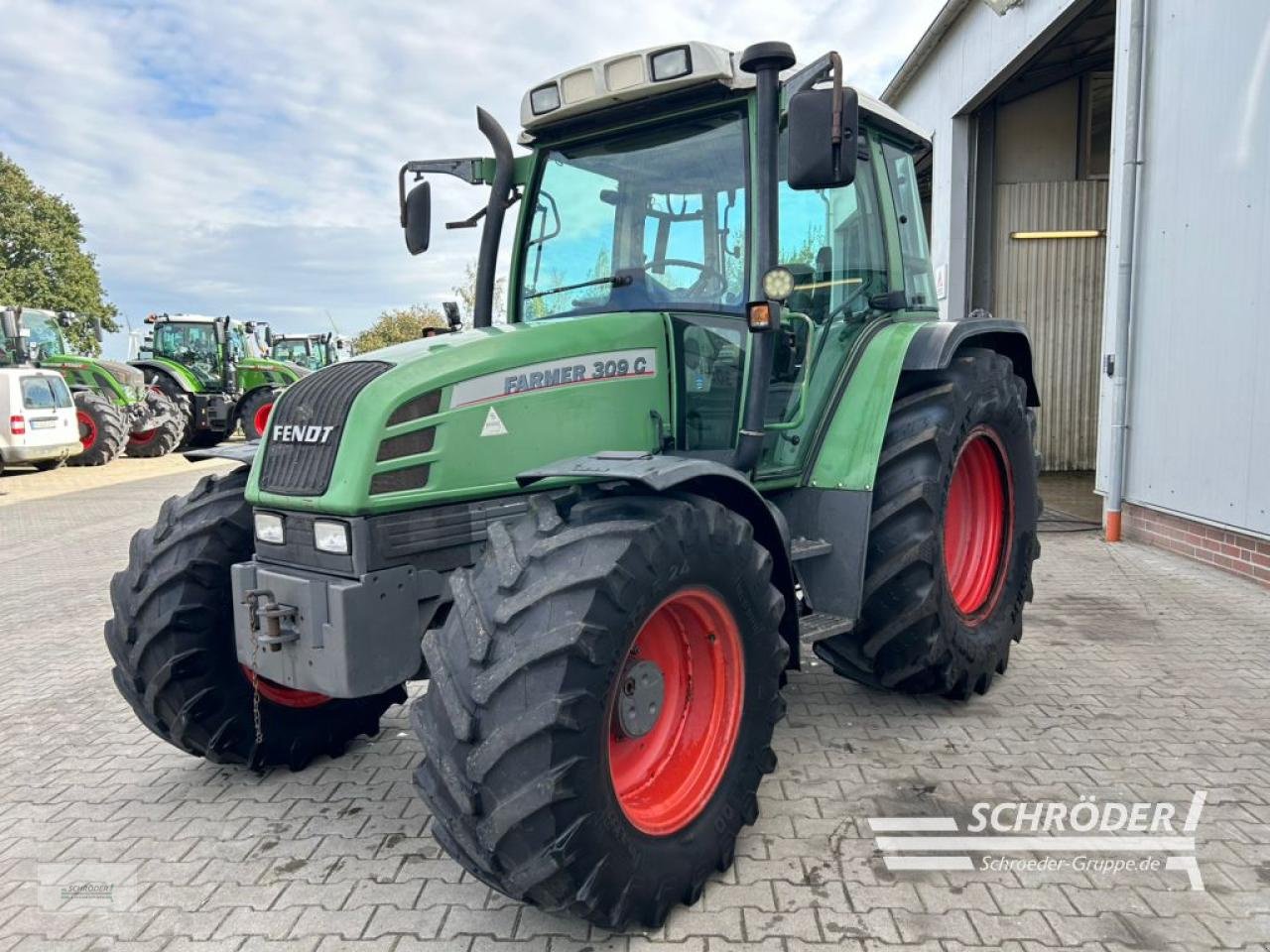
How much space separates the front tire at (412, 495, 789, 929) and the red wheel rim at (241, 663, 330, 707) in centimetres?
119

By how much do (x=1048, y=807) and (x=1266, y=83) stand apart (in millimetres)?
5020

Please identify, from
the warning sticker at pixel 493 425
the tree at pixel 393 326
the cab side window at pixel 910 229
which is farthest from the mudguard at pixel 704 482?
the tree at pixel 393 326

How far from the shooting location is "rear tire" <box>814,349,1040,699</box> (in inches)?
135

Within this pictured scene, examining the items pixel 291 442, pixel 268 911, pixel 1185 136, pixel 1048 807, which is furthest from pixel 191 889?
pixel 1185 136

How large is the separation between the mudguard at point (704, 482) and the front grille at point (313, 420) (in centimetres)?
56

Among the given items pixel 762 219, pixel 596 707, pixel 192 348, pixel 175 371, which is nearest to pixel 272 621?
pixel 596 707

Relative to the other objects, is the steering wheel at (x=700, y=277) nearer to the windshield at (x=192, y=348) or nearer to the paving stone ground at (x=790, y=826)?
the paving stone ground at (x=790, y=826)

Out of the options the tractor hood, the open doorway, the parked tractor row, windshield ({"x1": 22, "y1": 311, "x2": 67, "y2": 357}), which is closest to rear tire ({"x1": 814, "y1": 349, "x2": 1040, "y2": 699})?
the tractor hood

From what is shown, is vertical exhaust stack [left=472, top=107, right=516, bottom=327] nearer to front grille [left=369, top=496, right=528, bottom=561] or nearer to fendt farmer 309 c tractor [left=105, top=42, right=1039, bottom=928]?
fendt farmer 309 c tractor [left=105, top=42, right=1039, bottom=928]

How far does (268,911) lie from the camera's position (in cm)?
247

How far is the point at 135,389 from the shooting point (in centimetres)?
1628

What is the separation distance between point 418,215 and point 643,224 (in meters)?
0.94

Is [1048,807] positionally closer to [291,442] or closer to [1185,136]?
[291,442]

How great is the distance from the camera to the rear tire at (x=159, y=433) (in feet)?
54.7
